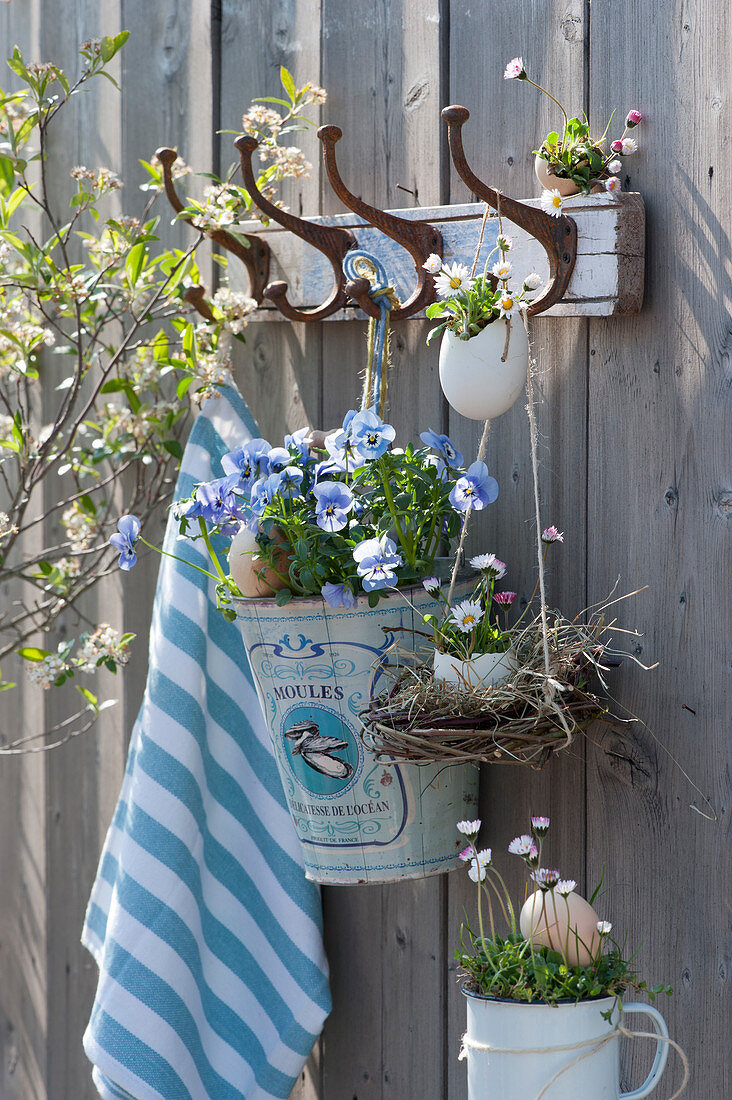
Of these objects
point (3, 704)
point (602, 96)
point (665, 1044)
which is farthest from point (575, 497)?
point (3, 704)

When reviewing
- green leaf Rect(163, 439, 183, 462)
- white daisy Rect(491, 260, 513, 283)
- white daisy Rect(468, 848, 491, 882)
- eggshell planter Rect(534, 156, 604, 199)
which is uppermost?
eggshell planter Rect(534, 156, 604, 199)

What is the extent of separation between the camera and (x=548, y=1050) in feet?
2.56

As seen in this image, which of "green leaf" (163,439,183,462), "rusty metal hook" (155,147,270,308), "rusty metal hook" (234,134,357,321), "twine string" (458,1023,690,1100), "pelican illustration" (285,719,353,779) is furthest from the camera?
"green leaf" (163,439,183,462)

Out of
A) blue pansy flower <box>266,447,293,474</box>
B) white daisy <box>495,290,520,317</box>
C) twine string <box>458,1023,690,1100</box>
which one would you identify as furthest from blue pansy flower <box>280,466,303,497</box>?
twine string <box>458,1023,690,1100</box>

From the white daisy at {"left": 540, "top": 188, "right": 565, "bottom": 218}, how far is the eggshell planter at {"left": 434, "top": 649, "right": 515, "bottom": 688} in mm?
379

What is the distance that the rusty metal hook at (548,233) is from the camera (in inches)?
Result: 38.2

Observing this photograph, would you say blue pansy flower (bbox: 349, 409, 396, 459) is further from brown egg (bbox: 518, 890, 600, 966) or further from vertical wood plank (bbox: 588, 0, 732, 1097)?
brown egg (bbox: 518, 890, 600, 966)

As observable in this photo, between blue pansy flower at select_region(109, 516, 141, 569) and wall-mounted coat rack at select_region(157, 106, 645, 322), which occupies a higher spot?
wall-mounted coat rack at select_region(157, 106, 645, 322)

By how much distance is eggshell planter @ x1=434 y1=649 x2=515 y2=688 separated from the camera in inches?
35.2

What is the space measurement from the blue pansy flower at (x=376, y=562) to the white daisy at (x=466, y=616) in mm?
60

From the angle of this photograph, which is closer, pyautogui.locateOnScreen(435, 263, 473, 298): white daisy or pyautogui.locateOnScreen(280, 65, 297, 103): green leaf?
pyautogui.locateOnScreen(435, 263, 473, 298): white daisy

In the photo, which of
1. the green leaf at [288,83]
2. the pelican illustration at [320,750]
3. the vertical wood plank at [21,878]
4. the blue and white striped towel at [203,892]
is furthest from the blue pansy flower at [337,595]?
the vertical wood plank at [21,878]

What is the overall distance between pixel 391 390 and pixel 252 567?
336 mm

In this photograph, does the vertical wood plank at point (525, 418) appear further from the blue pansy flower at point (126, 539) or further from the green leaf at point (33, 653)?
the green leaf at point (33, 653)
